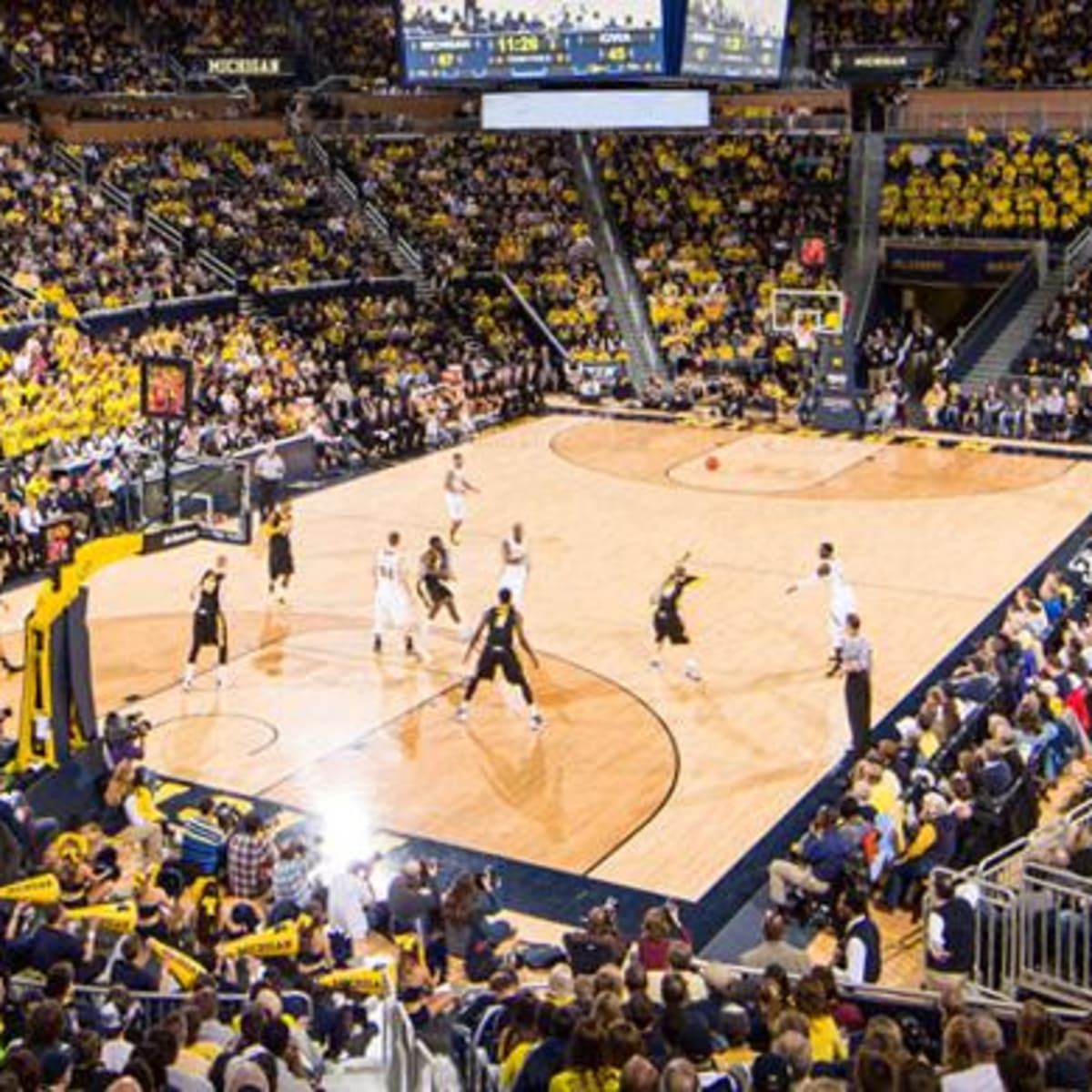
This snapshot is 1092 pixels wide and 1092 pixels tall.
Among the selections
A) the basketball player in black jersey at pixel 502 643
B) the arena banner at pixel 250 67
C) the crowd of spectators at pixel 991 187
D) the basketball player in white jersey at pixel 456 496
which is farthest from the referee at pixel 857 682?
the arena banner at pixel 250 67

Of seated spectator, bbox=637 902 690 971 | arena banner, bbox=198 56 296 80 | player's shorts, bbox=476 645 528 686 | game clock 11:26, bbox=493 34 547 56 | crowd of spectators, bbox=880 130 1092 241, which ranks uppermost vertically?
game clock 11:26, bbox=493 34 547 56

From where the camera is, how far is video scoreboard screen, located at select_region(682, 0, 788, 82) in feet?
111

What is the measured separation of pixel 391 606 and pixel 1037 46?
31.1m

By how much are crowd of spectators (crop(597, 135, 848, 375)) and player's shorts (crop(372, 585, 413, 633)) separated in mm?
19922

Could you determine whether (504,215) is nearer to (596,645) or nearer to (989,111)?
(989,111)

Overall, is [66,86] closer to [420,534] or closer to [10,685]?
[420,534]

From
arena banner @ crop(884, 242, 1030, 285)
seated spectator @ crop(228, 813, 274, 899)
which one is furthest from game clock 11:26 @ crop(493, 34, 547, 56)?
seated spectator @ crop(228, 813, 274, 899)

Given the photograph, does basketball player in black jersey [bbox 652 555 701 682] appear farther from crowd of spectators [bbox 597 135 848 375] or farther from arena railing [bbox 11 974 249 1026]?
crowd of spectators [bbox 597 135 848 375]

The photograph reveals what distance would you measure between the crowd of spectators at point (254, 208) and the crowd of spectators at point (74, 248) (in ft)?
4.20

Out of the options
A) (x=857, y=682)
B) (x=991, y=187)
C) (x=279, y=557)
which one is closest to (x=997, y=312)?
(x=991, y=187)

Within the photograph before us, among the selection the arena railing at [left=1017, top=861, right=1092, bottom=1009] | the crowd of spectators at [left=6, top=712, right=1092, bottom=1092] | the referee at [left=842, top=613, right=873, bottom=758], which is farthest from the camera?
the referee at [left=842, top=613, right=873, bottom=758]

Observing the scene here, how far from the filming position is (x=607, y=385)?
125ft

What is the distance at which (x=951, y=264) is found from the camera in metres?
39.3

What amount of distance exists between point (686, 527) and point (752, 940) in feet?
44.1
